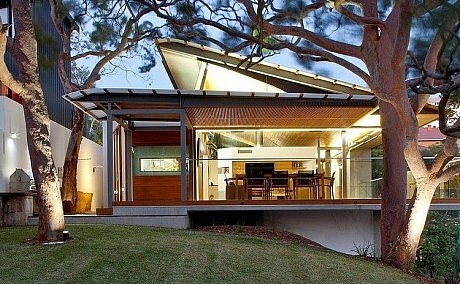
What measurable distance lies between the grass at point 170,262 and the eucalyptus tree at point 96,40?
4.57 metres

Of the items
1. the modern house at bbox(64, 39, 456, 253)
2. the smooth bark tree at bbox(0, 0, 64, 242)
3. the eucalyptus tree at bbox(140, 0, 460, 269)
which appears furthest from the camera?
the modern house at bbox(64, 39, 456, 253)

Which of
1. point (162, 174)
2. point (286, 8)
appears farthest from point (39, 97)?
point (162, 174)

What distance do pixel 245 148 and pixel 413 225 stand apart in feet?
21.2

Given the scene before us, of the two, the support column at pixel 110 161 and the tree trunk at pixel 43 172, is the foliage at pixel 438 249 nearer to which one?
the support column at pixel 110 161

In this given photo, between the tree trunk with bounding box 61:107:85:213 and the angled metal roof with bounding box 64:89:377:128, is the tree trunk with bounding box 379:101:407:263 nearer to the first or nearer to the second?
the angled metal roof with bounding box 64:89:377:128

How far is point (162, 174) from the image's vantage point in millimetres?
18016

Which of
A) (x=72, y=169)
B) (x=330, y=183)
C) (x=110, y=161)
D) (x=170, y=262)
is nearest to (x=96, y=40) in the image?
(x=72, y=169)

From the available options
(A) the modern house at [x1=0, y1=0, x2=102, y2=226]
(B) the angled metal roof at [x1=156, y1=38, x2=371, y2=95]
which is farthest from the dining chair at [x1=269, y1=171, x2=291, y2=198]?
(A) the modern house at [x1=0, y1=0, x2=102, y2=226]

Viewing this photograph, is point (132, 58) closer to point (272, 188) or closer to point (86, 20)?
Result: point (86, 20)

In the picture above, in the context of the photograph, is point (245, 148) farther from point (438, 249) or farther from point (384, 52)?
point (384, 52)

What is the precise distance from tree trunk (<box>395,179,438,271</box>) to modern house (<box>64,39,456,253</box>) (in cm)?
315

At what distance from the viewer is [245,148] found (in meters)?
16.4

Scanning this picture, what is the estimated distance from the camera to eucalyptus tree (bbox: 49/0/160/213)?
13.3m

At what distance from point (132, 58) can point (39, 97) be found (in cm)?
1039
